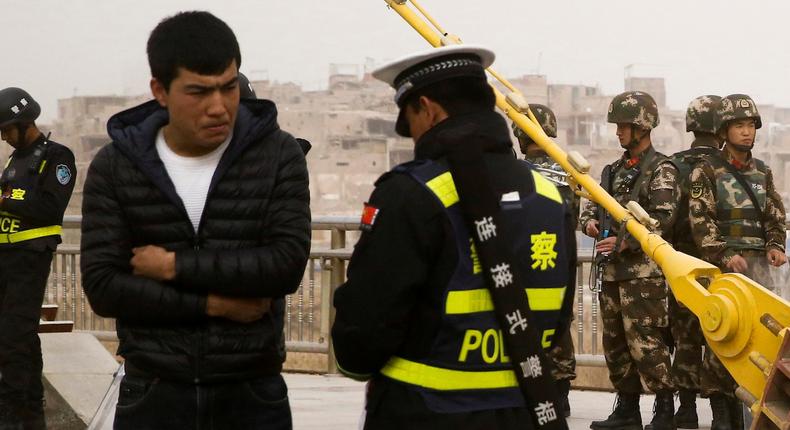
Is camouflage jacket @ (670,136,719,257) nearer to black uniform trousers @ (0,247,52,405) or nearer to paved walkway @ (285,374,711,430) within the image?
paved walkway @ (285,374,711,430)

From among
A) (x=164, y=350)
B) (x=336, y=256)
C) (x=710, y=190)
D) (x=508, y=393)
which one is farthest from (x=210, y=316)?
(x=336, y=256)

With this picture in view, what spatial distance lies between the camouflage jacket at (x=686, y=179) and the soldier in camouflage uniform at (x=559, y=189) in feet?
2.03

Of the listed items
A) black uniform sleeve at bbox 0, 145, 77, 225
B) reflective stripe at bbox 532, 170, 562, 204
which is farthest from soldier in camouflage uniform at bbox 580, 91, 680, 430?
reflective stripe at bbox 532, 170, 562, 204

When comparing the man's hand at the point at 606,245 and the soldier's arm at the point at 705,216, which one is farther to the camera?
the man's hand at the point at 606,245

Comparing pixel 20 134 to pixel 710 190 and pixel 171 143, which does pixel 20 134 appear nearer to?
pixel 710 190

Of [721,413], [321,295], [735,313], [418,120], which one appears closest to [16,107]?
[321,295]

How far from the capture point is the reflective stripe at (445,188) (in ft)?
9.08

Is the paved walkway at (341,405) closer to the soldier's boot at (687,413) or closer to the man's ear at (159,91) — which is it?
the soldier's boot at (687,413)

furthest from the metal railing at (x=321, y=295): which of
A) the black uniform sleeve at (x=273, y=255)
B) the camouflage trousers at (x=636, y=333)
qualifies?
the black uniform sleeve at (x=273, y=255)

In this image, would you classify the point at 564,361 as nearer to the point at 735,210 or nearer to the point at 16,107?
the point at 735,210

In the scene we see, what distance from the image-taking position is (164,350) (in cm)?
306

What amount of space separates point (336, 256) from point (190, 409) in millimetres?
6360

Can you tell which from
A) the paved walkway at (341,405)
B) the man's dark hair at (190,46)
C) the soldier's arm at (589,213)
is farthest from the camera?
the soldier's arm at (589,213)

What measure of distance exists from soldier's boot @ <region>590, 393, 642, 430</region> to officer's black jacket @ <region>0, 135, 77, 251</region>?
10.9 ft
